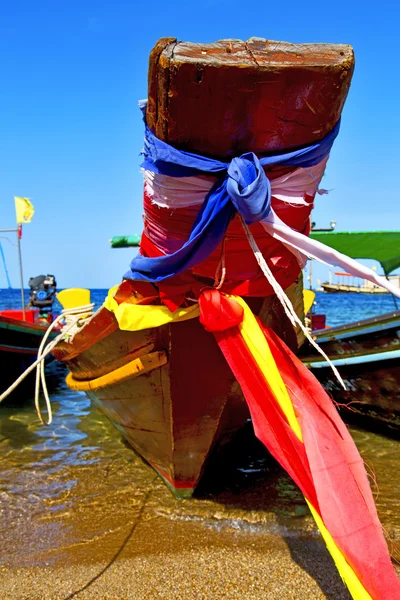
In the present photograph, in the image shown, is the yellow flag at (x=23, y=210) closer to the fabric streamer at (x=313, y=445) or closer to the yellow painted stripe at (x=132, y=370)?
the yellow painted stripe at (x=132, y=370)

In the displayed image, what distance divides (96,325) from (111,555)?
140 cm

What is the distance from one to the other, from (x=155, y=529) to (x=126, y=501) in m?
0.53

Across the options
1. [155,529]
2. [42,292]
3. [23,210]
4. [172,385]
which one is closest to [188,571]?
[155,529]

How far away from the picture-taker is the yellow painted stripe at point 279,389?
1.88 meters

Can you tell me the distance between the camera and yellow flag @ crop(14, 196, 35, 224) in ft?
30.2

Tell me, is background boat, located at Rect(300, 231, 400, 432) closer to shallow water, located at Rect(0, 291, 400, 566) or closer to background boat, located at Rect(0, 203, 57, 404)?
shallow water, located at Rect(0, 291, 400, 566)

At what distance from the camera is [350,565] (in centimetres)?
189

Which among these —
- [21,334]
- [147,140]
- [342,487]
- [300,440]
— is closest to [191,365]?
[300,440]

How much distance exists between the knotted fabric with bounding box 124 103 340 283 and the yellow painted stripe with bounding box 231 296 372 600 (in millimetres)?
357

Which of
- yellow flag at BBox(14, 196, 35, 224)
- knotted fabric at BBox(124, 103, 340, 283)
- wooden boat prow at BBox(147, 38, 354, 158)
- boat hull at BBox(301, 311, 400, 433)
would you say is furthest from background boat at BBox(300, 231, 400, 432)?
yellow flag at BBox(14, 196, 35, 224)

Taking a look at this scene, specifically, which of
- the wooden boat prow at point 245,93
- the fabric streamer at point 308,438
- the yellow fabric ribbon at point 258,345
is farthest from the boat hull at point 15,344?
the wooden boat prow at point 245,93

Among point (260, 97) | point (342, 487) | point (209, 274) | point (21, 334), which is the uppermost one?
point (260, 97)

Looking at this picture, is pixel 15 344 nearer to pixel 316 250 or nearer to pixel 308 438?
pixel 308 438

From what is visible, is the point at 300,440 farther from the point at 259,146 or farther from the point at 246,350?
the point at 259,146
